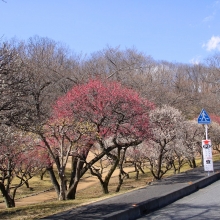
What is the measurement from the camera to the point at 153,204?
890 cm

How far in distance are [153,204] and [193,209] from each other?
110 centimetres

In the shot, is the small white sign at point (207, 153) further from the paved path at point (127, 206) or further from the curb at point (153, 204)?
the paved path at point (127, 206)

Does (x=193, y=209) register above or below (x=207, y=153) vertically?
below

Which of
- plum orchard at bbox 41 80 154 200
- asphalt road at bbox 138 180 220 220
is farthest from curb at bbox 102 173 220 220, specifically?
plum orchard at bbox 41 80 154 200

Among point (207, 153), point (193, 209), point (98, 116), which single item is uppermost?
point (98, 116)

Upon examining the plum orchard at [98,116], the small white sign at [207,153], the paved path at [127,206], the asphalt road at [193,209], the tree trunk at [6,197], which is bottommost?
the tree trunk at [6,197]

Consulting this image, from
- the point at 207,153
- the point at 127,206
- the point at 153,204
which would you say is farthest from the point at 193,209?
the point at 207,153

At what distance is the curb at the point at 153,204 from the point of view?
7.47m

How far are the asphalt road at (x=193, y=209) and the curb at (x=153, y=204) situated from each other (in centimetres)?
19

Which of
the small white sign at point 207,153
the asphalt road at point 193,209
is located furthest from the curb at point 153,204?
the small white sign at point 207,153

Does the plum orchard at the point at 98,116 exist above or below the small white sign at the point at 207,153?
above

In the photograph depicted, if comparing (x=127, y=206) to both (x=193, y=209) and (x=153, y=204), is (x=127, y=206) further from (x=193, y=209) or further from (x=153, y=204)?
(x=193, y=209)

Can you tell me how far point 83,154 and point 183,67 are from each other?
53.7 meters

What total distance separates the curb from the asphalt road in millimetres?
191
